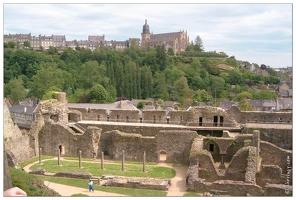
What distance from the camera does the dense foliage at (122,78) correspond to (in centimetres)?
6818

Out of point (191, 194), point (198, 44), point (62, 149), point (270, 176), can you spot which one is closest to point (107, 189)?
point (191, 194)

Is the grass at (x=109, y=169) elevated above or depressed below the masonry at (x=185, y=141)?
below

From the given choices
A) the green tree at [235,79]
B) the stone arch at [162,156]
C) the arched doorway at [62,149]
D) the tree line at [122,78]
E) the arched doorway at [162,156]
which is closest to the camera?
the stone arch at [162,156]

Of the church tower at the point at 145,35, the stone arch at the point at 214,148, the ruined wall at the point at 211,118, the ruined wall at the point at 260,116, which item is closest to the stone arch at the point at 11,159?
the stone arch at the point at 214,148

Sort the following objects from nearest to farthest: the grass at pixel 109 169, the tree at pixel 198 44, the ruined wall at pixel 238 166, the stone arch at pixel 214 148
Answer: the ruined wall at pixel 238 166, the grass at pixel 109 169, the stone arch at pixel 214 148, the tree at pixel 198 44

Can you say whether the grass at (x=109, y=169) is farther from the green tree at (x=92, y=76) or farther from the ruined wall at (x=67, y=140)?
the green tree at (x=92, y=76)

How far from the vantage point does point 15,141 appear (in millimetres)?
27156

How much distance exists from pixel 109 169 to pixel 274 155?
1093cm

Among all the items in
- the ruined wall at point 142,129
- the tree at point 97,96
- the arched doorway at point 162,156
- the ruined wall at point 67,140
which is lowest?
the arched doorway at point 162,156

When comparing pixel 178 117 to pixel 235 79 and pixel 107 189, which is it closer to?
pixel 107 189

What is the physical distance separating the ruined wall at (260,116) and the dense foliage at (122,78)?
31.5 m

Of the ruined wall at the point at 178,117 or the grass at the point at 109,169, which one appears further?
the ruined wall at the point at 178,117

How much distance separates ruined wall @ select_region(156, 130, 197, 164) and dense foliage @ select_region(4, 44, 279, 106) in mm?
33965

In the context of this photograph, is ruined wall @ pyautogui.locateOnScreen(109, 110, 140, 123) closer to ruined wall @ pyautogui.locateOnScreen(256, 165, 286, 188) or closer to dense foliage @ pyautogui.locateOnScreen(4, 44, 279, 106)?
ruined wall @ pyautogui.locateOnScreen(256, 165, 286, 188)
